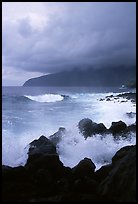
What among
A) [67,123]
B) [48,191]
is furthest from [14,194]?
[67,123]

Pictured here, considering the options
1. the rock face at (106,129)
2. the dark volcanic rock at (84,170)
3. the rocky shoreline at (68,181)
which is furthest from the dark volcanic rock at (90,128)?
A: the dark volcanic rock at (84,170)

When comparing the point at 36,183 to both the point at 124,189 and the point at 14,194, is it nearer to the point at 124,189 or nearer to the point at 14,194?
the point at 14,194

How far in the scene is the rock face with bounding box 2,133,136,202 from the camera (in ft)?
12.7

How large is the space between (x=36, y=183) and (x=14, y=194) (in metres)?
0.78

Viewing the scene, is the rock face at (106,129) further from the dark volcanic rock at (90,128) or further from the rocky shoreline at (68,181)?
the rocky shoreline at (68,181)

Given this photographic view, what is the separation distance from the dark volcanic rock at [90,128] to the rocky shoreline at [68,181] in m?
4.63

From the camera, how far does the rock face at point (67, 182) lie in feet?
12.7

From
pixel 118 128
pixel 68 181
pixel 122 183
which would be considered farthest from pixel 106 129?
pixel 122 183

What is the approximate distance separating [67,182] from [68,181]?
15 cm

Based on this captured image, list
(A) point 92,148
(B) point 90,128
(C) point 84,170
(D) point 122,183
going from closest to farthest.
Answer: (D) point 122,183 < (C) point 84,170 < (A) point 92,148 < (B) point 90,128

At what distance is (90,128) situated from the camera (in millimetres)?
12180

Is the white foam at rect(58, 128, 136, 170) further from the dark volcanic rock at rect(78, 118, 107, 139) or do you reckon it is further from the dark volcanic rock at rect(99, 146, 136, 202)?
the dark volcanic rock at rect(99, 146, 136, 202)

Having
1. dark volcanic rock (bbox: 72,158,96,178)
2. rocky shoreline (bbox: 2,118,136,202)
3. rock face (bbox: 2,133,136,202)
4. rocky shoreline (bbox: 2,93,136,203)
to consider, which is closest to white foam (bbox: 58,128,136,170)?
rocky shoreline (bbox: 2,93,136,203)

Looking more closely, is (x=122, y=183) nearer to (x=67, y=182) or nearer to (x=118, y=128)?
(x=67, y=182)
